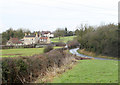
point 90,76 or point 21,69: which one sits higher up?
point 21,69

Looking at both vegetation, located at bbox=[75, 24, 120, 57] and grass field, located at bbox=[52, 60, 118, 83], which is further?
vegetation, located at bbox=[75, 24, 120, 57]

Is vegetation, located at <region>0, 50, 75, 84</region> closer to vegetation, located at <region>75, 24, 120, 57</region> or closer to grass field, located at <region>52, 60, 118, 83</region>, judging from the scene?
grass field, located at <region>52, 60, 118, 83</region>

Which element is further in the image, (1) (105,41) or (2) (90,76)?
(1) (105,41)

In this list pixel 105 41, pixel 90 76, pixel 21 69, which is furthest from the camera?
pixel 105 41

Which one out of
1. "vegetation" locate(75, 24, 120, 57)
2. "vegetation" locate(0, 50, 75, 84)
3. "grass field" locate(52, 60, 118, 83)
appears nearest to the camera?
"grass field" locate(52, 60, 118, 83)

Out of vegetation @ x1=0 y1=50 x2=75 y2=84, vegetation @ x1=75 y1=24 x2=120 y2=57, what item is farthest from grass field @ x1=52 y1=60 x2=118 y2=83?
vegetation @ x1=75 y1=24 x2=120 y2=57

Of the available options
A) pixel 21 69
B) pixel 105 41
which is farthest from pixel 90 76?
pixel 105 41

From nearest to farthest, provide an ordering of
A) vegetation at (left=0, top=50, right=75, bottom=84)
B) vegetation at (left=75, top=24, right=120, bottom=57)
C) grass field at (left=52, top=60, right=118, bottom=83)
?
grass field at (left=52, top=60, right=118, bottom=83) < vegetation at (left=0, top=50, right=75, bottom=84) < vegetation at (left=75, top=24, right=120, bottom=57)

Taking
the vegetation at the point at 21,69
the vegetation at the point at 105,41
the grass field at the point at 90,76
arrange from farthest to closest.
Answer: the vegetation at the point at 105,41, the vegetation at the point at 21,69, the grass field at the point at 90,76

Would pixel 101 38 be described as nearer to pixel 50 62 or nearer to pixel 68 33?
pixel 50 62

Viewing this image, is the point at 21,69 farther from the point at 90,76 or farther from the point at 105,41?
the point at 105,41

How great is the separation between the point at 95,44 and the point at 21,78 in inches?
1651

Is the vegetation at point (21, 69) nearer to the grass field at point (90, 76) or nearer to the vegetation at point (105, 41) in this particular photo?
the grass field at point (90, 76)

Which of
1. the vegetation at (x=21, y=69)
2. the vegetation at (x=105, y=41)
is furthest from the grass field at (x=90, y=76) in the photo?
the vegetation at (x=105, y=41)
